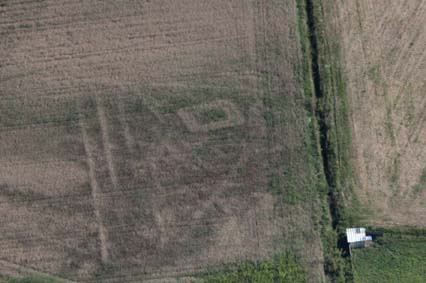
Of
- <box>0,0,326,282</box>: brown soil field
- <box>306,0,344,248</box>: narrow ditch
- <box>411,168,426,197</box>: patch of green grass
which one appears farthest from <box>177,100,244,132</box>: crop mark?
<box>411,168,426,197</box>: patch of green grass

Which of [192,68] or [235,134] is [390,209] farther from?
[192,68]

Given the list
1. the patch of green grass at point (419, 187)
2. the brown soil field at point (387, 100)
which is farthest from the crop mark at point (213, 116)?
the patch of green grass at point (419, 187)

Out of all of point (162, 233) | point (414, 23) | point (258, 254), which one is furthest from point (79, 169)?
point (414, 23)

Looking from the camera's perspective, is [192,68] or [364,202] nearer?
[364,202]

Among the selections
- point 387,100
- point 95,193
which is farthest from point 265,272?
point 387,100

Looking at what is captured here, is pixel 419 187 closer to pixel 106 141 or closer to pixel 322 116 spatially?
pixel 322 116

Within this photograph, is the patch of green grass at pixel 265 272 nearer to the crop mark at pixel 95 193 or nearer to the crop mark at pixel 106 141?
the crop mark at pixel 95 193
